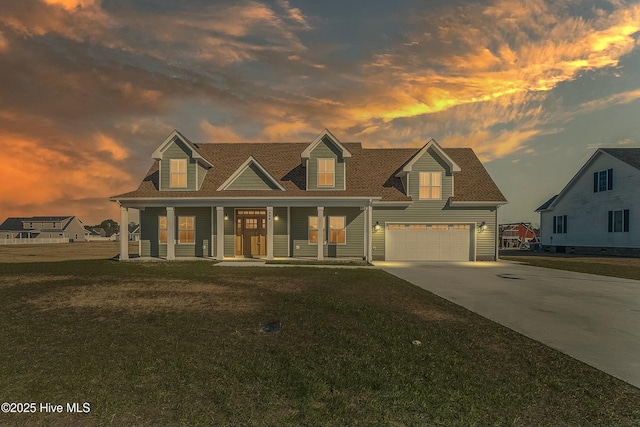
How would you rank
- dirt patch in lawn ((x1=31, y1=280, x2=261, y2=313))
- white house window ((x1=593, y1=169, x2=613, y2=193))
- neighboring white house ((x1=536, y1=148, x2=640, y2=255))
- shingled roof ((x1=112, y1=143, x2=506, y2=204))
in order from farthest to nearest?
white house window ((x1=593, y1=169, x2=613, y2=193)) → neighboring white house ((x1=536, y1=148, x2=640, y2=255)) → shingled roof ((x1=112, y1=143, x2=506, y2=204)) → dirt patch in lawn ((x1=31, y1=280, x2=261, y2=313))

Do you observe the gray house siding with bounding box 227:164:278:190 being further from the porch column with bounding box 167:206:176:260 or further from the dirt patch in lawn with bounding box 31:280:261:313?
the dirt patch in lawn with bounding box 31:280:261:313

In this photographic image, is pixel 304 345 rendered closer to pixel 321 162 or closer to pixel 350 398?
pixel 350 398

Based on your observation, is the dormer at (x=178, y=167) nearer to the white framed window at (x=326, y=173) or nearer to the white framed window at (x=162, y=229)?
the white framed window at (x=162, y=229)

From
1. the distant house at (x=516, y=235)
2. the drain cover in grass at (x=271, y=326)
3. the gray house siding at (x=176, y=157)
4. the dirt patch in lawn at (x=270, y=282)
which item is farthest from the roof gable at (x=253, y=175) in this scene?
the distant house at (x=516, y=235)

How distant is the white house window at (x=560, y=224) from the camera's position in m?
36.3

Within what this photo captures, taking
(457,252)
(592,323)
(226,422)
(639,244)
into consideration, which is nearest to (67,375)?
(226,422)

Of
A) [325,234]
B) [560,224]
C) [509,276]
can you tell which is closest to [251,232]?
[325,234]

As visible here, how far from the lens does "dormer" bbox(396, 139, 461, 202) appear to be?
77.8ft

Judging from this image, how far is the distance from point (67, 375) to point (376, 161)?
23.8 metres

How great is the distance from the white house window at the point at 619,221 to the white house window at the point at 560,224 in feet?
18.4

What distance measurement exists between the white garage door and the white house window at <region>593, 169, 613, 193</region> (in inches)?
644

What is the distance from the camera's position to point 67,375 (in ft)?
15.4

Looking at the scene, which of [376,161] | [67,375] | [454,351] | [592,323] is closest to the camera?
→ [67,375]

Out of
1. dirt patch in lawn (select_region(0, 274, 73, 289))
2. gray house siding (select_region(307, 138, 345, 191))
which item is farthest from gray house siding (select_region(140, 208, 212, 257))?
dirt patch in lawn (select_region(0, 274, 73, 289))
